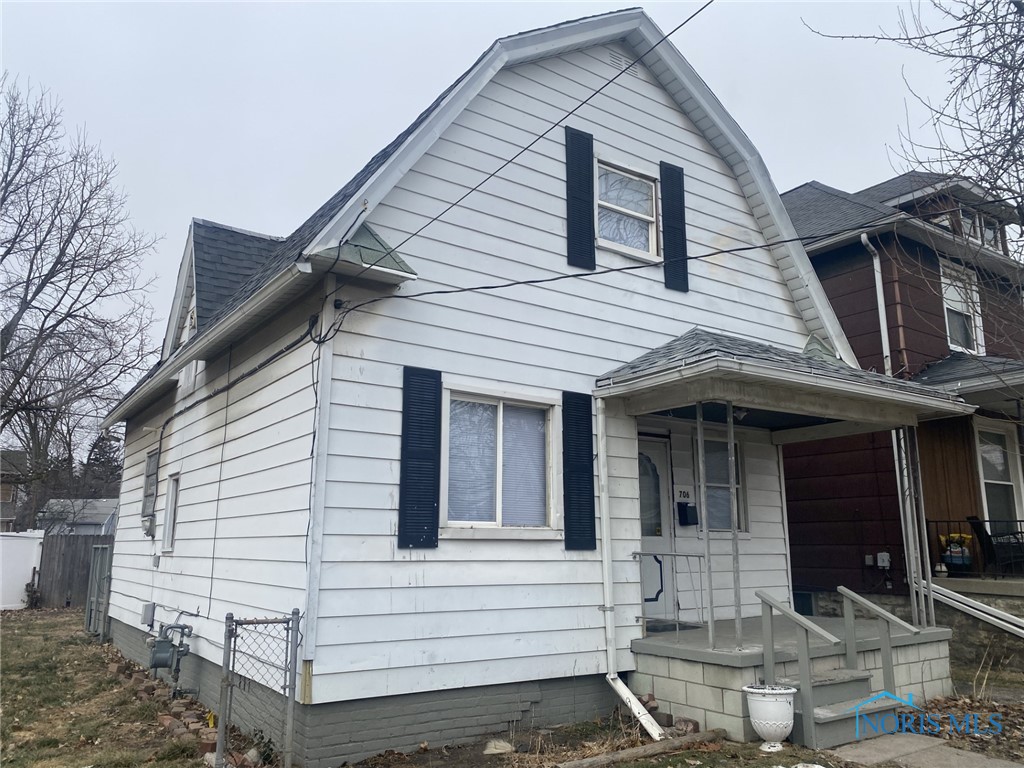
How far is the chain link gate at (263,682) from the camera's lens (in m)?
5.68

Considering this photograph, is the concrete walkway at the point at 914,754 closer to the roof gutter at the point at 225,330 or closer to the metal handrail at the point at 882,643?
the metal handrail at the point at 882,643

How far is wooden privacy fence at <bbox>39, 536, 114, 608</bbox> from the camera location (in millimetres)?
21000

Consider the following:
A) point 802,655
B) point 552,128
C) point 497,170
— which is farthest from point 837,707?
point 552,128

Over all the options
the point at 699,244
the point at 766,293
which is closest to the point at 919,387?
the point at 766,293

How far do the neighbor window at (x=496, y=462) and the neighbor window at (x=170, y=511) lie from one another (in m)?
5.00

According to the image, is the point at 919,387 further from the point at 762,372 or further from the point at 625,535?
the point at 625,535

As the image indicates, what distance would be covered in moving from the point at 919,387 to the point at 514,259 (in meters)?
4.49

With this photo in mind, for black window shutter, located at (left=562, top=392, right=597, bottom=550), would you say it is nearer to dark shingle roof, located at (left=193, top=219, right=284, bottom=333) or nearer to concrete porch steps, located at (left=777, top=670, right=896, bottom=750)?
concrete porch steps, located at (left=777, top=670, right=896, bottom=750)

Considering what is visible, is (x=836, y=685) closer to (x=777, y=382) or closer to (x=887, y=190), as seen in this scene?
(x=777, y=382)

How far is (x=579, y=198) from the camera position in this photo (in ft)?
26.9

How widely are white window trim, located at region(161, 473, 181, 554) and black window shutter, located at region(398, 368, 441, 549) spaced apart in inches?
194

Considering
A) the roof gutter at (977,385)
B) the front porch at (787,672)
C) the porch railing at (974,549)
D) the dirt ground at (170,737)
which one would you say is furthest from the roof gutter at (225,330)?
the porch railing at (974,549)

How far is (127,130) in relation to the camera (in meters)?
22.8

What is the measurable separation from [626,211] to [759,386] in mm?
2653
